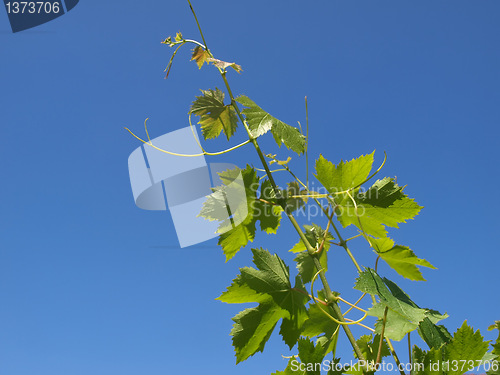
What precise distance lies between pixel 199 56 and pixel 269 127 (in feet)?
1.08

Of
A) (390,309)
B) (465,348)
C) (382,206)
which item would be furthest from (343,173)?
(465,348)

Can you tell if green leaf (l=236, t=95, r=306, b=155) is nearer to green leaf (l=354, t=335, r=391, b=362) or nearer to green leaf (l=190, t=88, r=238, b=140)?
green leaf (l=190, t=88, r=238, b=140)

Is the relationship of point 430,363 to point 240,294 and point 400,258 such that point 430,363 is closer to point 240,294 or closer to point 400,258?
point 400,258

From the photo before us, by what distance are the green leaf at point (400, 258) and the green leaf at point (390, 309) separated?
95mm

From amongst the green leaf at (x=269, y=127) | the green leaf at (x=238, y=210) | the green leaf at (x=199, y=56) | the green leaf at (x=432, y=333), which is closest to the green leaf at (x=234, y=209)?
the green leaf at (x=238, y=210)

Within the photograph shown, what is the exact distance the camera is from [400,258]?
98 centimetres

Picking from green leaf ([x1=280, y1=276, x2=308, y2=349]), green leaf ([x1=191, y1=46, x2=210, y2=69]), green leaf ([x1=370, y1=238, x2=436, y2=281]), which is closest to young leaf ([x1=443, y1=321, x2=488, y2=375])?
green leaf ([x1=370, y1=238, x2=436, y2=281])

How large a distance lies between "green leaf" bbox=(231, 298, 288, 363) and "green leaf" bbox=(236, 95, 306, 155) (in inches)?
14.8

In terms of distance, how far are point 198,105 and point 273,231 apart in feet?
1.26

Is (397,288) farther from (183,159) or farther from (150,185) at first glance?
(150,185)

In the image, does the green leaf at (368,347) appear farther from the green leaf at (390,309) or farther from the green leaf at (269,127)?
the green leaf at (269,127)

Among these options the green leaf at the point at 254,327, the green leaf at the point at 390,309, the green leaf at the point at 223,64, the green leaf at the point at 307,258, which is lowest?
the green leaf at the point at 390,309

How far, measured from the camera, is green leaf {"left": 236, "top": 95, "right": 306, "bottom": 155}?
1028mm

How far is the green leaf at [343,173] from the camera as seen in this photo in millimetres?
1036
